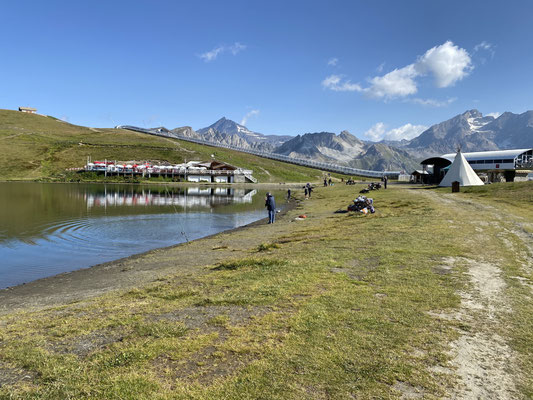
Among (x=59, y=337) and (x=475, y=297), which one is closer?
(x=59, y=337)

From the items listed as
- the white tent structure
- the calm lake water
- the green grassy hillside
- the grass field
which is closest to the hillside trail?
the grass field

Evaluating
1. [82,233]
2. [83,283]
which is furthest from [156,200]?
[83,283]

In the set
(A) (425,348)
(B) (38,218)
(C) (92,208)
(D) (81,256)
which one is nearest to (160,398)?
(A) (425,348)

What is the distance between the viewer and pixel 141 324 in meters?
8.70

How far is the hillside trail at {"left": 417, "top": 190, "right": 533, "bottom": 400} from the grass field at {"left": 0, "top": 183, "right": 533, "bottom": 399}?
3 cm

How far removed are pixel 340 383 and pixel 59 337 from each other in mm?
6932

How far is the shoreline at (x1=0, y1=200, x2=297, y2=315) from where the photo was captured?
42.4 feet

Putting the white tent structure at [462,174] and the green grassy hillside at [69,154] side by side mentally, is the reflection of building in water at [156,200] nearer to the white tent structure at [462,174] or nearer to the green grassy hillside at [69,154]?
the white tent structure at [462,174]

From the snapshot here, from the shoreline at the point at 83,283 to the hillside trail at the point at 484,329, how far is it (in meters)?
11.2

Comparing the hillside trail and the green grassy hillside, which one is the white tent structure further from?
the green grassy hillside

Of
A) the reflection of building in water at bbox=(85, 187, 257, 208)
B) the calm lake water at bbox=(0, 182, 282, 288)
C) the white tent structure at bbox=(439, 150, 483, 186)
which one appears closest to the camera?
the calm lake water at bbox=(0, 182, 282, 288)

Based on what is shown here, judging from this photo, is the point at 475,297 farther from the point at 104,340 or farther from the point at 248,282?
the point at 104,340

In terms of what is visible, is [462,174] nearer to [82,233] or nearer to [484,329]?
[82,233]

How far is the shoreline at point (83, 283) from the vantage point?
509 inches
